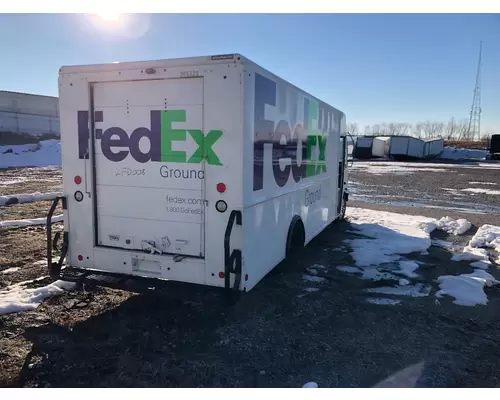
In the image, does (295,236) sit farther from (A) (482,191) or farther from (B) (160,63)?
(A) (482,191)

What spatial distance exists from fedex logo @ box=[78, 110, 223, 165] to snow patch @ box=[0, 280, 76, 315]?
1.72 meters

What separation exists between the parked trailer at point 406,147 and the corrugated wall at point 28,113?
124 feet

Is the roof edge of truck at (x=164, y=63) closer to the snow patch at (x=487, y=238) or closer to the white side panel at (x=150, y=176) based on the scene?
the white side panel at (x=150, y=176)

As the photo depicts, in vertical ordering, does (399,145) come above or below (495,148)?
above

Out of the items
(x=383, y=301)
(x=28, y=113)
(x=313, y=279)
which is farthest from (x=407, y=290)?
(x=28, y=113)

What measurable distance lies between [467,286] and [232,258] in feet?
11.5

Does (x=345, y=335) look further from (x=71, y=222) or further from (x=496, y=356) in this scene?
(x=71, y=222)

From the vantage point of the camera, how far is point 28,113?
1967 inches

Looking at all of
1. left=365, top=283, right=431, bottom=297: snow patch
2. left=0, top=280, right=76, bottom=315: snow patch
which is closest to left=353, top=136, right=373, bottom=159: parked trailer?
left=365, top=283, right=431, bottom=297: snow patch

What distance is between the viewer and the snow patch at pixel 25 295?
454 centimetres

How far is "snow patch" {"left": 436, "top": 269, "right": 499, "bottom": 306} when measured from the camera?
516 centimetres

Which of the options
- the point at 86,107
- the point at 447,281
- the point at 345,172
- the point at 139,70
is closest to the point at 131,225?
the point at 86,107

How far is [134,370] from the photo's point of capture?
344 cm

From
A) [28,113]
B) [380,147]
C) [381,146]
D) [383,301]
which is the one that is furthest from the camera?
[28,113]
